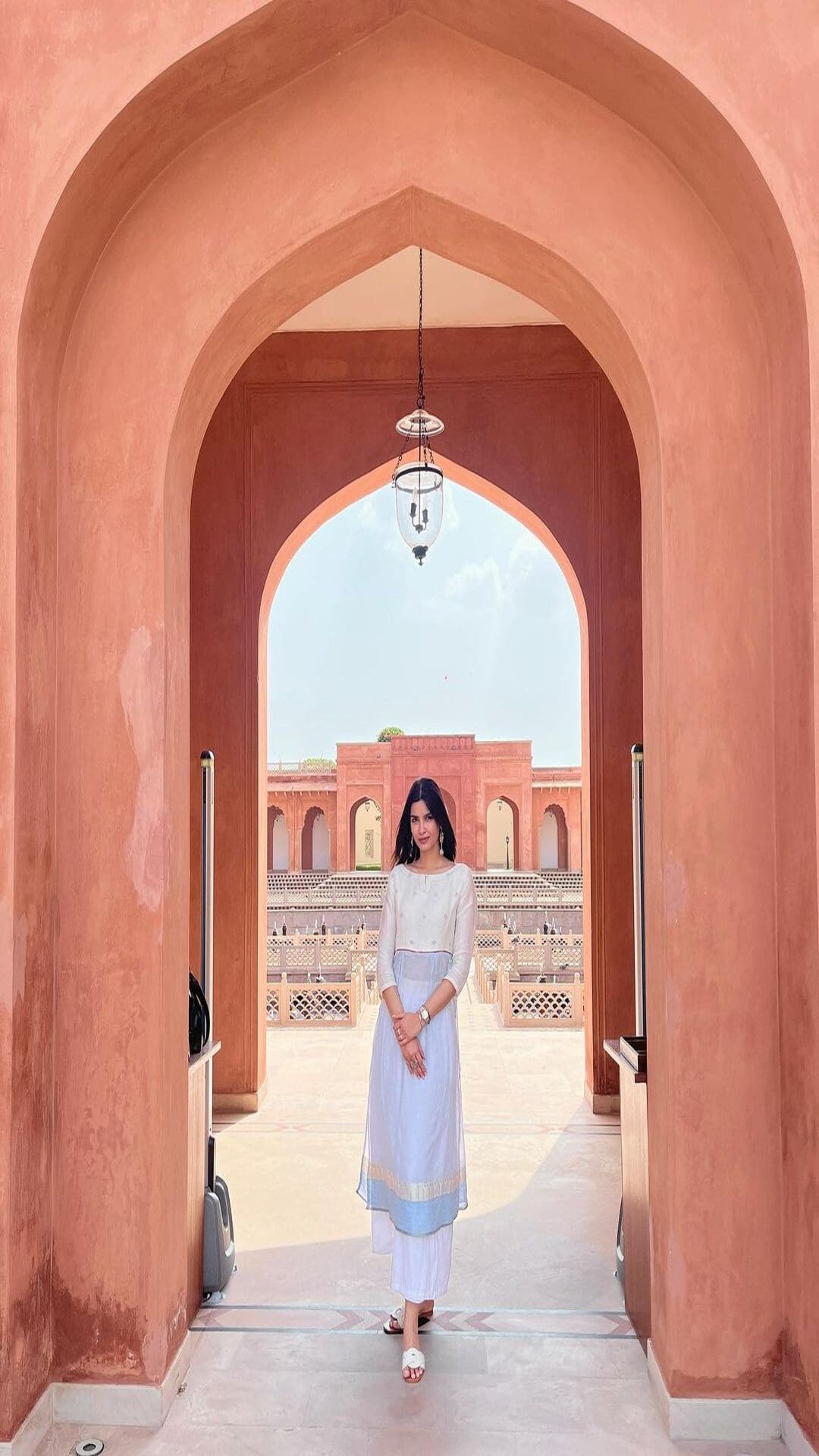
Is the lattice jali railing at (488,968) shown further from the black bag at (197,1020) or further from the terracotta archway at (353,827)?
the terracotta archway at (353,827)

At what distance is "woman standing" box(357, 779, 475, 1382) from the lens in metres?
2.76

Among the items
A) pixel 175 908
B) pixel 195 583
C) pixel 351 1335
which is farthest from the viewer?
pixel 195 583

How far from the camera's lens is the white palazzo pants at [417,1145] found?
275 cm

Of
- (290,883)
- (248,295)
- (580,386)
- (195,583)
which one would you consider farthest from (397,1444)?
(290,883)

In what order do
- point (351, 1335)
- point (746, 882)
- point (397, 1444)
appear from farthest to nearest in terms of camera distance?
1. point (351, 1335)
2. point (746, 882)
3. point (397, 1444)

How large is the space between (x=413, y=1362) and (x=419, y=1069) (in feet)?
2.39

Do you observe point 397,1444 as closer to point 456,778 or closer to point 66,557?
point 66,557

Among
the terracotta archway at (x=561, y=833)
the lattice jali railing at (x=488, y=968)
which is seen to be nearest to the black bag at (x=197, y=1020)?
the lattice jali railing at (x=488, y=968)

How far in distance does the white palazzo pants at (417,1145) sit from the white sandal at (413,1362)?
4.8 inches

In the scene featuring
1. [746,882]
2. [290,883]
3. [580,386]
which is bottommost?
[290,883]

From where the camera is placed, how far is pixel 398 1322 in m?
2.98

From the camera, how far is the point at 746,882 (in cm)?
256

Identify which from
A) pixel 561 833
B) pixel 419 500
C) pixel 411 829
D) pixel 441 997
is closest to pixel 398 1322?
pixel 441 997

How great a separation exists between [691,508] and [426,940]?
1347 mm
